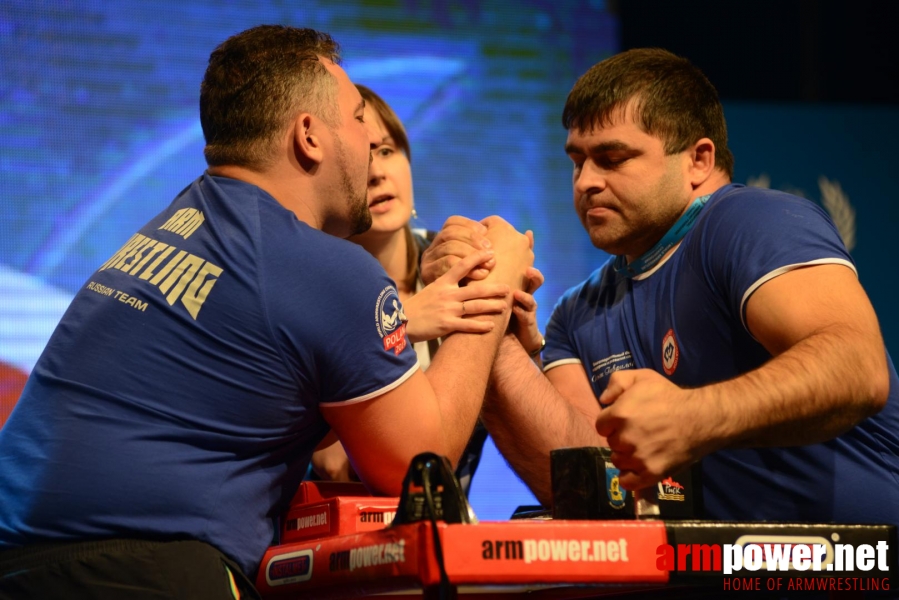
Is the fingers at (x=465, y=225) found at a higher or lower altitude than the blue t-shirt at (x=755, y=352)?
higher

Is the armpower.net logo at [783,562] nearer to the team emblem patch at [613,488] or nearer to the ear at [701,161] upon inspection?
the team emblem patch at [613,488]

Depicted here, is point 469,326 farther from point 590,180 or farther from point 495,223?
point 590,180

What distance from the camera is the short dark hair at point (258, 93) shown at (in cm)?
158

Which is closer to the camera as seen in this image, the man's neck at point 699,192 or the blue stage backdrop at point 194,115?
the man's neck at point 699,192

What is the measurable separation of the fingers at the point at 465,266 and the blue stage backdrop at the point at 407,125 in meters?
1.67

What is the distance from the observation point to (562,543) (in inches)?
39.9

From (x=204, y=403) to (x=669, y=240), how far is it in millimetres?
1125

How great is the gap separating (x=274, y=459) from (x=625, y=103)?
117 cm

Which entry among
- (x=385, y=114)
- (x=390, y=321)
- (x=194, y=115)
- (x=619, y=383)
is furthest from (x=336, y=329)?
(x=194, y=115)

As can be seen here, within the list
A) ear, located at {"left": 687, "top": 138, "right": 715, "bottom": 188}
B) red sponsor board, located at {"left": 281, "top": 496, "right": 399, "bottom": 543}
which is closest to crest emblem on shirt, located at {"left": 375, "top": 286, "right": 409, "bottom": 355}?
red sponsor board, located at {"left": 281, "top": 496, "right": 399, "bottom": 543}

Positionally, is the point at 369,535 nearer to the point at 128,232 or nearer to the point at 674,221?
the point at 674,221

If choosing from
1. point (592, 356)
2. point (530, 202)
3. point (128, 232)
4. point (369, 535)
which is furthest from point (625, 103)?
point (128, 232)

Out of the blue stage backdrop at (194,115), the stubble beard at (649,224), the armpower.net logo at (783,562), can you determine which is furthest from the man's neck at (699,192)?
the blue stage backdrop at (194,115)

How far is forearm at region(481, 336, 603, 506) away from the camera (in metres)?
2.01
